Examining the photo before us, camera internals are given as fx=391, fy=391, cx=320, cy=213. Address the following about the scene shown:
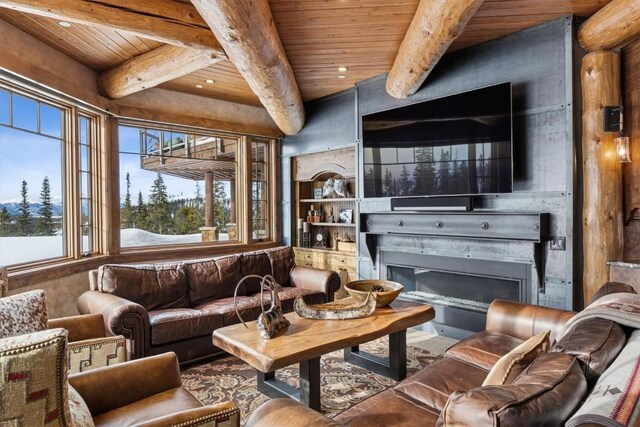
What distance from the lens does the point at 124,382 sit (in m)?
1.77

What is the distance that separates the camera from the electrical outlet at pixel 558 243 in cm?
321

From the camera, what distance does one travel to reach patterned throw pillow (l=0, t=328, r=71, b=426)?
2.75ft

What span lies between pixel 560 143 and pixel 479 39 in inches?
48.4

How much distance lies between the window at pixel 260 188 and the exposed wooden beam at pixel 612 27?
14.2ft

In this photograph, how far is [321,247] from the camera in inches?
234

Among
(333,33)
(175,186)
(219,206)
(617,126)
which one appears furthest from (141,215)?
(617,126)

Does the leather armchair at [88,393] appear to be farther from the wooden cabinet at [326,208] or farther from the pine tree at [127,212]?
the wooden cabinet at [326,208]

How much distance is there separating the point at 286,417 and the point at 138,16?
2960 mm

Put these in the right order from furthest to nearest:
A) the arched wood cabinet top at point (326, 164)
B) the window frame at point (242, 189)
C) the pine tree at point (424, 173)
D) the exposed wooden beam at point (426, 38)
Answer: the arched wood cabinet top at point (326, 164) → the window frame at point (242, 189) → the pine tree at point (424, 173) → the exposed wooden beam at point (426, 38)

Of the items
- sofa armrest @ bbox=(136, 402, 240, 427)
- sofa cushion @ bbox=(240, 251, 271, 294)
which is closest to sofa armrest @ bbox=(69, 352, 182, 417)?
sofa armrest @ bbox=(136, 402, 240, 427)

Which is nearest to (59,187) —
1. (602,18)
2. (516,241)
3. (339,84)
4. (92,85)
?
(92,85)

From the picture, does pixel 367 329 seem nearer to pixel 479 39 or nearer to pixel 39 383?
pixel 39 383

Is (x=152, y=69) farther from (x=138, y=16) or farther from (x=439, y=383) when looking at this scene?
(x=439, y=383)

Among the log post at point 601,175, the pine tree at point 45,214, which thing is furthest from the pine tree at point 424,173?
the pine tree at point 45,214
